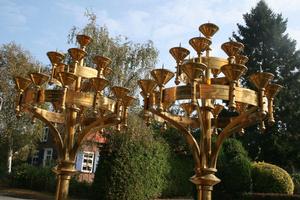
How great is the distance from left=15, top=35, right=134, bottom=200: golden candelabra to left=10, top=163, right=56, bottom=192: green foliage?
1985 centimetres

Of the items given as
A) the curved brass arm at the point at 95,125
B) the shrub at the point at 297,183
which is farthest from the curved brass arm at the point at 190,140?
the shrub at the point at 297,183

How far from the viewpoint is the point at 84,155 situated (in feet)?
111

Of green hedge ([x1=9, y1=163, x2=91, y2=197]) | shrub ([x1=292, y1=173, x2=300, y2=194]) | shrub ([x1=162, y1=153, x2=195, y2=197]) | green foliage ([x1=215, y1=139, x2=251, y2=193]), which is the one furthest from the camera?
green hedge ([x1=9, y1=163, x2=91, y2=197])

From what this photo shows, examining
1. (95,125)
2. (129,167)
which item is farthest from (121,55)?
(95,125)

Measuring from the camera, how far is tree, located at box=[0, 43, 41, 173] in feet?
85.3

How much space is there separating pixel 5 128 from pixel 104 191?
12045 millimetres

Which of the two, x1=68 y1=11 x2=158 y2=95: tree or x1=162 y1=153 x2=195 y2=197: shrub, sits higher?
x1=68 y1=11 x2=158 y2=95: tree

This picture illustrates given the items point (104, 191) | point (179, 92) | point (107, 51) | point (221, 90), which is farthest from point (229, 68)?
point (107, 51)

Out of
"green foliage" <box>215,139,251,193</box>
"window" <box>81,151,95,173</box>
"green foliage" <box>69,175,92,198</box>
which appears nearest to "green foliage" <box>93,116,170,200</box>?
"green foliage" <box>215,139,251,193</box>

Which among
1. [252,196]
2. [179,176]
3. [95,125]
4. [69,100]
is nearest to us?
[69,100]

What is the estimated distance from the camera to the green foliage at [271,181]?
15742 mm

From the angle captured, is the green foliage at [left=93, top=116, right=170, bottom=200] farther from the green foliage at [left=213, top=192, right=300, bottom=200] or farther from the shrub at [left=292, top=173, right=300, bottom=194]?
the shrub at [left=292, top=173, right=300, bottom=194]

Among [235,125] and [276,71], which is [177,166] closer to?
[276,71]

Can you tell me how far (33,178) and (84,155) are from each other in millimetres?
7666
